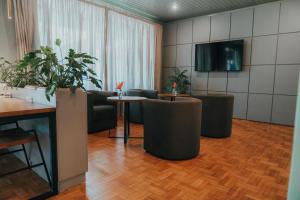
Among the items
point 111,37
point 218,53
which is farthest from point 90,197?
point 218,53

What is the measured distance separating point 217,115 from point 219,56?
2.54m

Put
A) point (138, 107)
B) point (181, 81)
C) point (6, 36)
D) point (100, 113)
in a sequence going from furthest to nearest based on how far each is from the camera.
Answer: point (181, 81)
point (138, 107)
point (100, 113)
point (6, 36)

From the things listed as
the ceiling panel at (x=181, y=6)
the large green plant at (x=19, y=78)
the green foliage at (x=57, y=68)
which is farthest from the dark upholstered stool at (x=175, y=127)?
the ceiling panel at (x=181, y=6)

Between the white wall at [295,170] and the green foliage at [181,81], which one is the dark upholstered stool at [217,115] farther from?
the white wall at [295,170]

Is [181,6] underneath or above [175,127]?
above

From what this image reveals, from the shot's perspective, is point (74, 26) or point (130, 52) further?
point (130, 52)

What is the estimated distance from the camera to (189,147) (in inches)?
104

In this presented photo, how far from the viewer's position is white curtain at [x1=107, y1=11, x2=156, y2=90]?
196 inches

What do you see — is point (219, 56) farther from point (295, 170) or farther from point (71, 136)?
point (295, 170)

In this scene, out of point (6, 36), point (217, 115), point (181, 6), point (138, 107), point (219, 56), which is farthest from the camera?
point (219, 56)

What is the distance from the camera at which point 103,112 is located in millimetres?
3926

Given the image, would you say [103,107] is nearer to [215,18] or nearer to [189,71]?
[189,71]

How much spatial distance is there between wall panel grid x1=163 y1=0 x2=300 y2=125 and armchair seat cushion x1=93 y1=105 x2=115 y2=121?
308cm

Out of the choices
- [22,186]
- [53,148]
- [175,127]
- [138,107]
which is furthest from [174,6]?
[22,186]
